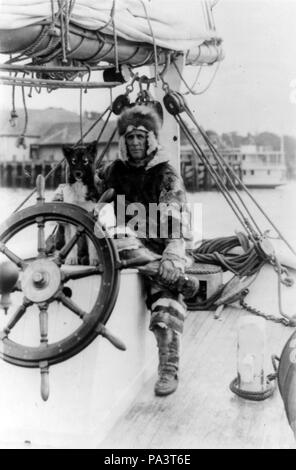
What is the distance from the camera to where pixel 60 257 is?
1.68 meters

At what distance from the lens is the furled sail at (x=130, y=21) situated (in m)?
1.84

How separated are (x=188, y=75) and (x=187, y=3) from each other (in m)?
0.39

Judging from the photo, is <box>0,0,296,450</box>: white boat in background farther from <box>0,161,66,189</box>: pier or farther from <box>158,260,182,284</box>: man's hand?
<box>0,161,66,189</box>: pier

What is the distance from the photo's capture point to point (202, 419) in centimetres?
209

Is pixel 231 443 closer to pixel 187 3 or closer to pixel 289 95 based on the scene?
pixel 289 95

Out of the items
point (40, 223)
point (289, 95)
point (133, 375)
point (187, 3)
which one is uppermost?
point (187, 3)

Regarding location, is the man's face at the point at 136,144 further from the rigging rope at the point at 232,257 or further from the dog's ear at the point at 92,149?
the rigging rope at the point at 232,257

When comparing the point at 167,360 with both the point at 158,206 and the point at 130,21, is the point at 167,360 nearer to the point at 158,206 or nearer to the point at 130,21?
the point at 158,206

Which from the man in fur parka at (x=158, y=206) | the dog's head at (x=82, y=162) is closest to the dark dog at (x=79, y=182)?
the dog's head at (x=82, y=162)

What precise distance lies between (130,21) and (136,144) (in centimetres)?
48

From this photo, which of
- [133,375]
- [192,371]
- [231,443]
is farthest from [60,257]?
[192,371]

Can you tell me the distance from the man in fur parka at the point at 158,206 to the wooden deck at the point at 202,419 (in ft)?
0.29
